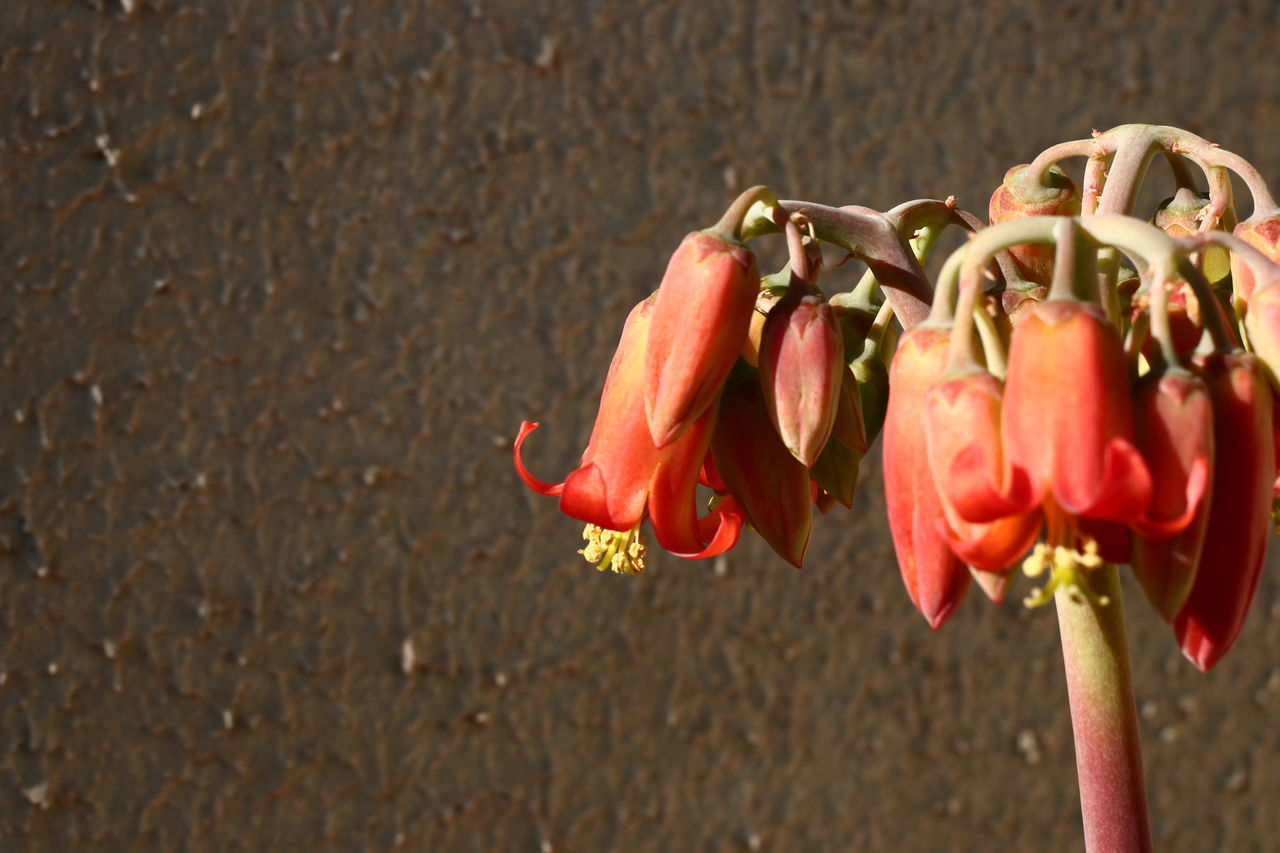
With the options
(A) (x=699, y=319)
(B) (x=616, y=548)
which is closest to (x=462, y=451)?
(B) (x=616, y=548)

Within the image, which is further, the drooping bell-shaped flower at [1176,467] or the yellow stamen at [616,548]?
the yellow stamen at [616,548]

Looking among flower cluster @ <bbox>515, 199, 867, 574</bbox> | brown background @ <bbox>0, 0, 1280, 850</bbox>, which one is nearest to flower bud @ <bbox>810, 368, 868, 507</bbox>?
flower cluster @ <bbox>515, 199, 867, 574</bbox>

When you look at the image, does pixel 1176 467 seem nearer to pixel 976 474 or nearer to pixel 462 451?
pixel 976 474

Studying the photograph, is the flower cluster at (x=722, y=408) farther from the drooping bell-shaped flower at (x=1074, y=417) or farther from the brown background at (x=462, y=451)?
the brown background at (x=462, y=451)

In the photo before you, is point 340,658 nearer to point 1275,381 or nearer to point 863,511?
point 863,511

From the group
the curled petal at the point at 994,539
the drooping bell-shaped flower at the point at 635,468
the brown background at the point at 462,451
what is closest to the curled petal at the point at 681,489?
the drooping bell-shaped flower at the point at 635,468

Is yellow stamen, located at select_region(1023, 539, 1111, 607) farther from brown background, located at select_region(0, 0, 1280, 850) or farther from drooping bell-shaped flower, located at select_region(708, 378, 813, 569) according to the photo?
brown background, located at select_region(0, 0, 1280, 850)

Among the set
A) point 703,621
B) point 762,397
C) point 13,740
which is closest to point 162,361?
point 13,740
